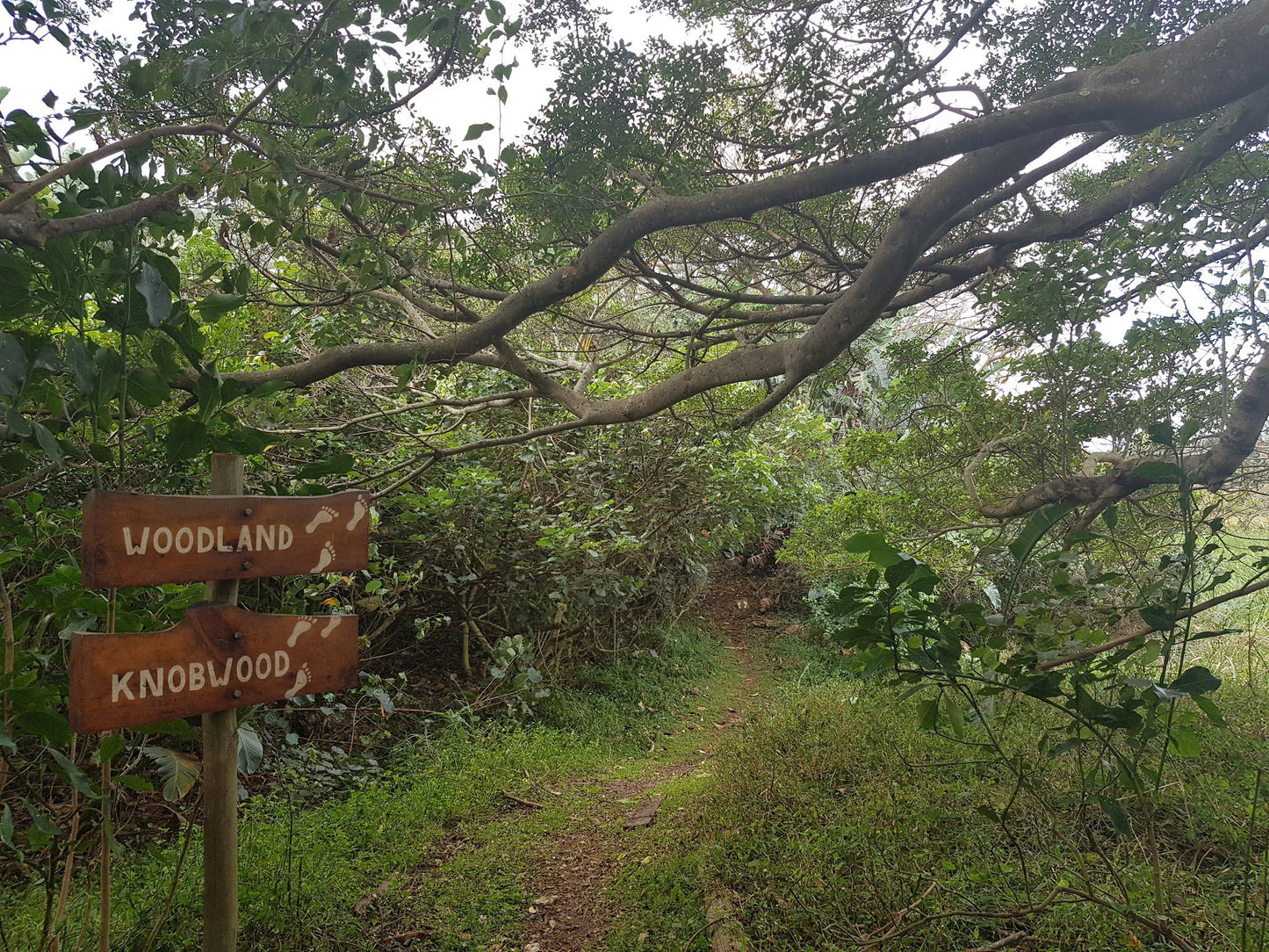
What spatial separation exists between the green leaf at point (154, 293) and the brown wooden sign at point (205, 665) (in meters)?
0.73

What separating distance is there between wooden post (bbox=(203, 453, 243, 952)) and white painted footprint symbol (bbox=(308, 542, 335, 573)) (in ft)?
0.72

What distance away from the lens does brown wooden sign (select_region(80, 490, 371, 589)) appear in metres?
1.74

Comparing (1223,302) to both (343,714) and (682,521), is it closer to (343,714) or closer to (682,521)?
(682,521)

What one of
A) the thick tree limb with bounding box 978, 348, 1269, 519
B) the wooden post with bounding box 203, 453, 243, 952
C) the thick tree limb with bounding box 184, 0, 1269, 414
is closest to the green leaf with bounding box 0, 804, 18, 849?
the wooden post with bounding box 203, 453, 243, 952

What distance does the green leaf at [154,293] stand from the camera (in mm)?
1563

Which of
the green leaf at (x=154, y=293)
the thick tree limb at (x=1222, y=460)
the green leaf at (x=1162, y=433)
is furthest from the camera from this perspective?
the thick tree limb at (x=1222, y=460)

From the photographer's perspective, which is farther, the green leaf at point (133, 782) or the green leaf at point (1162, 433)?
the green leaf at point (133, 782)

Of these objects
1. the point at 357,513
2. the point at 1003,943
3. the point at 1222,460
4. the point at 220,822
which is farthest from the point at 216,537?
the point at 1222,460

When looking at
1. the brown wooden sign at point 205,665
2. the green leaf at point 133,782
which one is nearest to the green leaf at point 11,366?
the brown wooden sign at point 205,665

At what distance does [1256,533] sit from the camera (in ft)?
26.1

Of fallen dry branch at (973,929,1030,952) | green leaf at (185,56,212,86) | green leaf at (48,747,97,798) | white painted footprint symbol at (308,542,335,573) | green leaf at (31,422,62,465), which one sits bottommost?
fallen dry branch at (973,929,1030,952)

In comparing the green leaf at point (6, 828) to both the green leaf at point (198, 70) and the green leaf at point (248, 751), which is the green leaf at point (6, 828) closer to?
the green leaf at point (248, 751)

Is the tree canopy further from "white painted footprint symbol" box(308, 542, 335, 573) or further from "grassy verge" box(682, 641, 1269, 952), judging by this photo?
"grassy verge" box(682, 641, 1269, 952)

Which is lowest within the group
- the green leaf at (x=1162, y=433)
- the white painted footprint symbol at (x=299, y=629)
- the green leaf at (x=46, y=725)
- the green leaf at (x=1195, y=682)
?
the green leaf at (x=1195, y=682)
